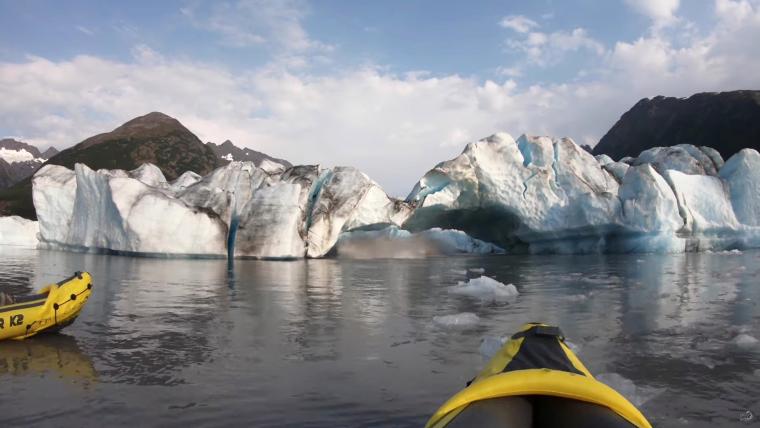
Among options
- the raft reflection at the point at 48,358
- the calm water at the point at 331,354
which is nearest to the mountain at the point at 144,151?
the calm water at the point at 331,354

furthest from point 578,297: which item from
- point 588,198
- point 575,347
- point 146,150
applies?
point 146,150

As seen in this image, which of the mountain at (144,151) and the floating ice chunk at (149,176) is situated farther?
the mountain at (144,151)

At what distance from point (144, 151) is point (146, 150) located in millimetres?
609

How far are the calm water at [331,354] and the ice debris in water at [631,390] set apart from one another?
9 centimetres

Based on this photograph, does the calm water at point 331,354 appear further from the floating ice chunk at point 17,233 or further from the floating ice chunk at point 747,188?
the floating ice chunk at point 17,233

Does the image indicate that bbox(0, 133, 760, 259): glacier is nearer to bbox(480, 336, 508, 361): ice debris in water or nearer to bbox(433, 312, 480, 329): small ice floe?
bbox(433, 312, 480, 329): small ice floe

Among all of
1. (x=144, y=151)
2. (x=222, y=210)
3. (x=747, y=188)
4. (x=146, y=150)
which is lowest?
(x=222, y=210)

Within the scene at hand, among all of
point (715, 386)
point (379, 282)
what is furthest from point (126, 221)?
point (715, 386)

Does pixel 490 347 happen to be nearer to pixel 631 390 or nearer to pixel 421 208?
pixel 631 390

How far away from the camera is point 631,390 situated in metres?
5.37

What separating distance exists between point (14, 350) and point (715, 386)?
8.35 metres

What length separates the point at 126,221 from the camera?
2716 centimetres

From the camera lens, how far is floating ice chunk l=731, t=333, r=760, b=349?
24.4ft

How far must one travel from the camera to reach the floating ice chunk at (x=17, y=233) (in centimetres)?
3875
